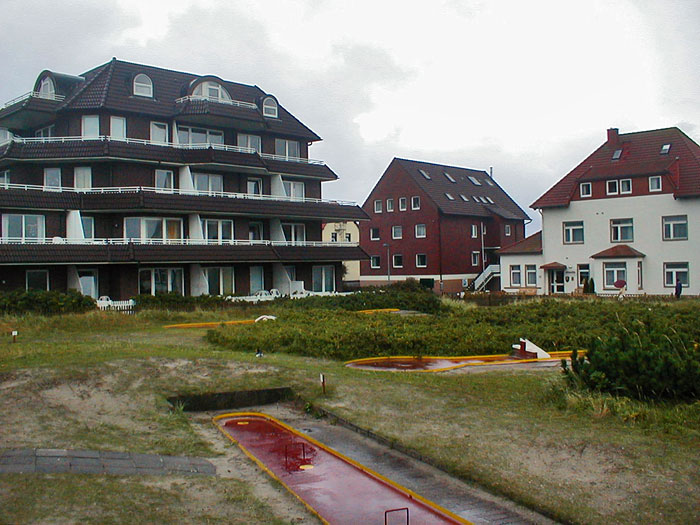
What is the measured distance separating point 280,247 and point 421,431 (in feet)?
112

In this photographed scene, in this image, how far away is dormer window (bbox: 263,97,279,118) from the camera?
49.0 m

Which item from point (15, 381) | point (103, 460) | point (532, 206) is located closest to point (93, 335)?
point (15, 381)

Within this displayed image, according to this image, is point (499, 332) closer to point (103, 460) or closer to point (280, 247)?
point (103, 460)

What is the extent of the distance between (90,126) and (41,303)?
16.0 meters

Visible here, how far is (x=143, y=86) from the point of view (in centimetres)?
4325

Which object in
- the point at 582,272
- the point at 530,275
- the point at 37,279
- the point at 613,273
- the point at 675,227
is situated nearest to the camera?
the point at 37,279

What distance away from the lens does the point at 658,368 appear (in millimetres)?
12078

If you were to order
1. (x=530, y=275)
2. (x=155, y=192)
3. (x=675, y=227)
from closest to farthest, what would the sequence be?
(x=155, y=192) < (x=675, y=227) < (x=530, y=275)

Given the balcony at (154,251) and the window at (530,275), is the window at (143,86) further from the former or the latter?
the window at (530,275)

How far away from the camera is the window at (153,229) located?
1556 inches

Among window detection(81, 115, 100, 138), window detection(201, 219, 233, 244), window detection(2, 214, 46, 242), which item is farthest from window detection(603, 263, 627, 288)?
window detection(2, 214, 46, 242)

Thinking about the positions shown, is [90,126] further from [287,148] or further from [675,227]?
[675,227]

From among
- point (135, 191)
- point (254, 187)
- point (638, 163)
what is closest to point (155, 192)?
point (135, 191)

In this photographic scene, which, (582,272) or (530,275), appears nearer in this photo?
(582,272)
